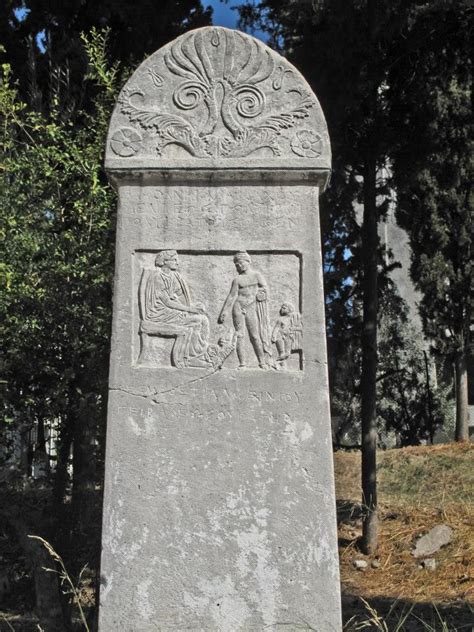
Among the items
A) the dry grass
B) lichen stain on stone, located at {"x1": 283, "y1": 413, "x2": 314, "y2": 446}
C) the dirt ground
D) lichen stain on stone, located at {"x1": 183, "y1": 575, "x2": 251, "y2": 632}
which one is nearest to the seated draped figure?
lichen stain on stone, located at {"x1": 283, "y1": 413, "x2": 314, "y2": 446}

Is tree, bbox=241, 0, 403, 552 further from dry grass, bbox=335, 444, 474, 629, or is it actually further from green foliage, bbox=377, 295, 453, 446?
green foliage, bbox=377, 295, 453, 446

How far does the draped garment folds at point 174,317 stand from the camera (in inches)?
149

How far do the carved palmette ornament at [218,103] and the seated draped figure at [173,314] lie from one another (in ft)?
1.78

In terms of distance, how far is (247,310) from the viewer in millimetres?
3799

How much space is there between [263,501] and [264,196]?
4.44 ft

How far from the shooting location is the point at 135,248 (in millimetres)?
3830

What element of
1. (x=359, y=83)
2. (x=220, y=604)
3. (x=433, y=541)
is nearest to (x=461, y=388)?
(x=433, y=541)

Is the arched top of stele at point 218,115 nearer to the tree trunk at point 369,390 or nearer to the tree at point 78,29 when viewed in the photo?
the tree at point 78,29

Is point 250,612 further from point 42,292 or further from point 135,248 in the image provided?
point 42,292

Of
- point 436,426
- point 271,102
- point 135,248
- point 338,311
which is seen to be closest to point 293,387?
point 135,248

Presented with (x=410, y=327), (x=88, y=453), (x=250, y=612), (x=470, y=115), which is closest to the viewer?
(x=250, y=612)

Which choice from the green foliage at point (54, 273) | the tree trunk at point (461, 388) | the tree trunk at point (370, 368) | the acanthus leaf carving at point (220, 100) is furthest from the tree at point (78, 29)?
the tree trunk at point (461, 388)

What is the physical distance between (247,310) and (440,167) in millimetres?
8527

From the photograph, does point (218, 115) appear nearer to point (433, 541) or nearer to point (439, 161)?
point (433, 541)
